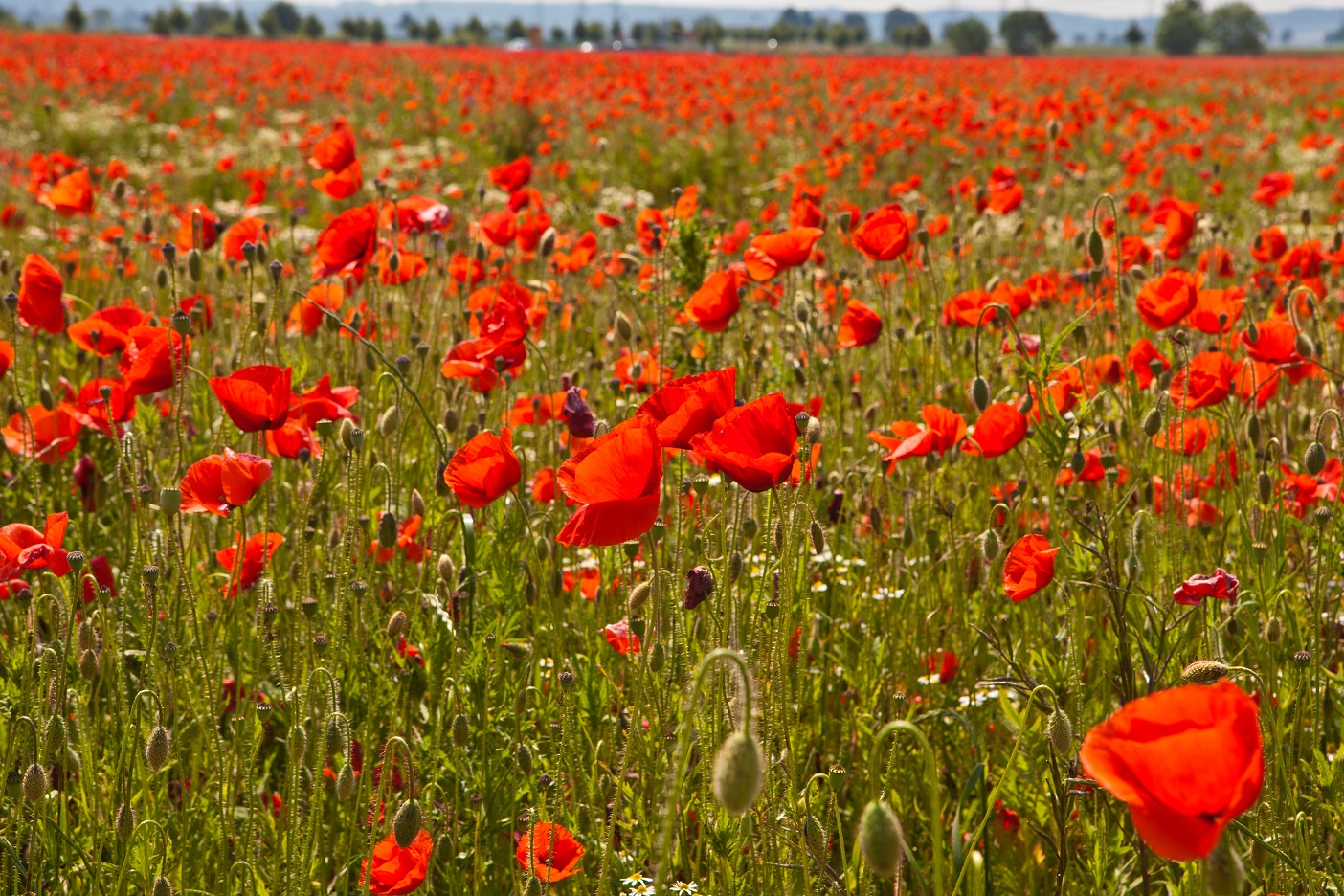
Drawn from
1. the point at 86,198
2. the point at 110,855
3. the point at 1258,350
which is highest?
the point at 86,198

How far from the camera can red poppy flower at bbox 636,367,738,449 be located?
1495 millimetres

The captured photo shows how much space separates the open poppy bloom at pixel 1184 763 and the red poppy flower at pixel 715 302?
5.54 ft

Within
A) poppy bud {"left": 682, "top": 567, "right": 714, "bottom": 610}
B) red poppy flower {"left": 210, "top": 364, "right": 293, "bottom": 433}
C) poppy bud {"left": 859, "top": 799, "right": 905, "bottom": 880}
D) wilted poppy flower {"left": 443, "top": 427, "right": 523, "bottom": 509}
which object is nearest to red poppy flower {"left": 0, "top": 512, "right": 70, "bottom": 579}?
red poppy flower {"left": 210, "top": 364, "right": 293, "bottom": 433}

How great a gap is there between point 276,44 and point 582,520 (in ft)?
88.0

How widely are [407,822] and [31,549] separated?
0.78 meters

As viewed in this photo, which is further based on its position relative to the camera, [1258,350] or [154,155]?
[154,155]

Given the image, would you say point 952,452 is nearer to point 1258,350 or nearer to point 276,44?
point 1258,350

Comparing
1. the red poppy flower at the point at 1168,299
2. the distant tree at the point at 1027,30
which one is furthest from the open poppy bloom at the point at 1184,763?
the distant tree at the point at 1027,30

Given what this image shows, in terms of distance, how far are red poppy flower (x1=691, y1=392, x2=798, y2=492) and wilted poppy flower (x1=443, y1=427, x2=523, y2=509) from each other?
51 centimetres

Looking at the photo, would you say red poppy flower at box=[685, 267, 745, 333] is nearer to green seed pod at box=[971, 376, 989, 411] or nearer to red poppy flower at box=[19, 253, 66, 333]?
green seed pod at box=[971, 376, 989, 411]

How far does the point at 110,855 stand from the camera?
2086mm

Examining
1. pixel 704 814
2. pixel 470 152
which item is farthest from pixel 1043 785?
pixel 470 152

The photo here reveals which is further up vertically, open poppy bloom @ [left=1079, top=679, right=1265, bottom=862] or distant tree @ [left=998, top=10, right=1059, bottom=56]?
distant tree @ [left=998, top=10, right=1059, bottom=56]

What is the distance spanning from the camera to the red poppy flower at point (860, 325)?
9.09ft
